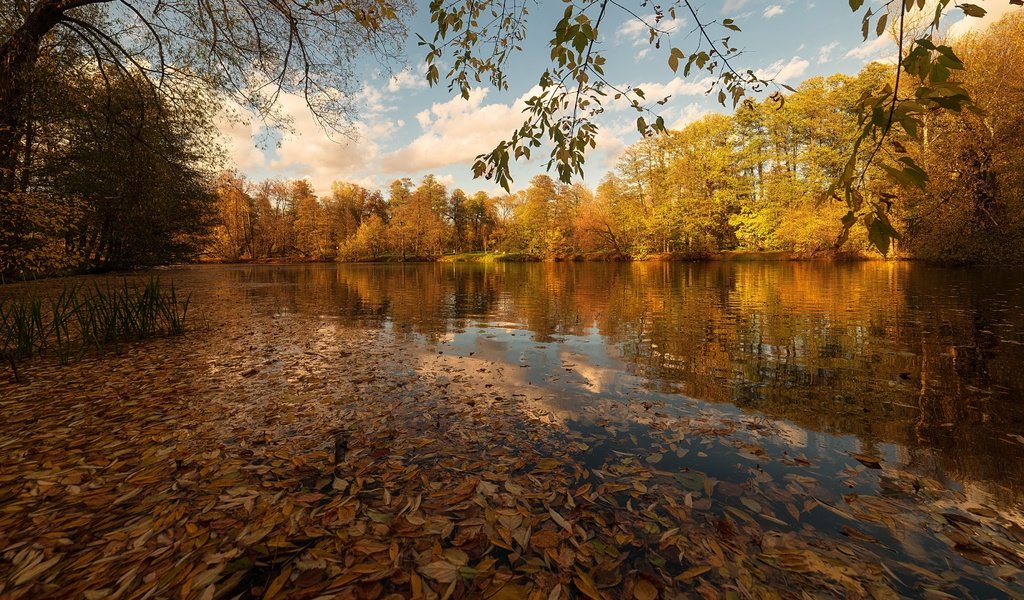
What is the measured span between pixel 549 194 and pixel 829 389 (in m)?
62.5

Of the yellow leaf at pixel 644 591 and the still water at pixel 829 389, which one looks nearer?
the yellow leaf at pixel 644 591

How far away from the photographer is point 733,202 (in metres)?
49.0

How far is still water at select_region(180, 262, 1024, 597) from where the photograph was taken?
3.19m

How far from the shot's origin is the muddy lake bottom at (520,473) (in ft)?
8.68

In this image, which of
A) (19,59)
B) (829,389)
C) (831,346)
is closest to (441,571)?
(829,389)

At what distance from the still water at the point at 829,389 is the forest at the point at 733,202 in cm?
242

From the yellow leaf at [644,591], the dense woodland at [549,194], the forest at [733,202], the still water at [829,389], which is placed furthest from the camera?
the forest at [733,202]

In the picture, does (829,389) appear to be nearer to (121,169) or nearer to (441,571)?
(441,571)

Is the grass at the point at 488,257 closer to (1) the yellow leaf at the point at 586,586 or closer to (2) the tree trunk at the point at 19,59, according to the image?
(2) the tree trunk at the point at 19,59

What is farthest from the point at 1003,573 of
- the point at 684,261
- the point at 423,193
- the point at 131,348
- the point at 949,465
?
the point at 423,193

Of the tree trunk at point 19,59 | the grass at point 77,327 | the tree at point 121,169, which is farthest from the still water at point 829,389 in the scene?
the tree trunk at point 19,59

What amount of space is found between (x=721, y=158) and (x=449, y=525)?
181ft

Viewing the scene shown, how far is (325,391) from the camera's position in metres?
6.18

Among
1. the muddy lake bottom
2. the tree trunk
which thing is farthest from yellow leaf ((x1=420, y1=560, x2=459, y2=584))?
the tree trunk
